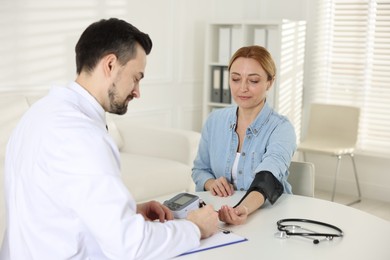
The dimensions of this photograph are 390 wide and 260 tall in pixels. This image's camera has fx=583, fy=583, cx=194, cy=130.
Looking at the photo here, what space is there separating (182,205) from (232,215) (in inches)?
7.3

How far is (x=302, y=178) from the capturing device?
2.53 m

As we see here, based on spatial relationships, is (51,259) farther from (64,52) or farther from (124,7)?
(124,7)

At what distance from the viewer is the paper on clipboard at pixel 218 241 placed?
168cm

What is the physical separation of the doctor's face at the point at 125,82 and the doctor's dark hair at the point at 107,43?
19 mm

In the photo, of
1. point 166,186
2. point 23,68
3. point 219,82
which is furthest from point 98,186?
point 219,82

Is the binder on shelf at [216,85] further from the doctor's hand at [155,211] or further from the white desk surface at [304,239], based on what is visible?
the doctor's hand at [155,211]

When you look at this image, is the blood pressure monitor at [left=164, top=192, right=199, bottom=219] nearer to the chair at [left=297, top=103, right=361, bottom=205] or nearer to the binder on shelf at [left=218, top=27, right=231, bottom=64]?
the chair at [left=297, top=103, right=361, bottom=205]

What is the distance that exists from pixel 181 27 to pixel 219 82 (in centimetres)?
63

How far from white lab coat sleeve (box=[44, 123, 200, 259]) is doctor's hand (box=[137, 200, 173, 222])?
0.39m

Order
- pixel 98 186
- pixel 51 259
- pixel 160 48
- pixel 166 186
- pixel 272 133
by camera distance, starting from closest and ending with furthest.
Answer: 1. pixel 98 186
2. pixel 51 259
3. pixel 272 133
4. pixel 166 186
5. pixel 160 48

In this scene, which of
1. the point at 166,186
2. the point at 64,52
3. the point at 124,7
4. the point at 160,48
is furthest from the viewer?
the point at 160,48

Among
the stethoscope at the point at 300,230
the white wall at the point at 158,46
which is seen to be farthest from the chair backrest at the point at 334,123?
the stethoscope at the point at 300,230

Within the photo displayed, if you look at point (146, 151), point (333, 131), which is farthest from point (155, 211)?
point (333, 131)

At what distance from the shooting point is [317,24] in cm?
542
